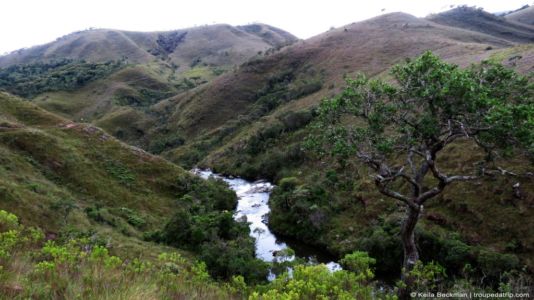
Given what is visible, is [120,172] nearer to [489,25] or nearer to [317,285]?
[317,285]

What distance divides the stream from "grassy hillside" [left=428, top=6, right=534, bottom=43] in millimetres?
153045

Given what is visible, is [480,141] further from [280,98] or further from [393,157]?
[280,98]

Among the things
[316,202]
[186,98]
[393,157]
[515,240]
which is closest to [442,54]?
[393,157]

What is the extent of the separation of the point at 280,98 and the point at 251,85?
78.3ft

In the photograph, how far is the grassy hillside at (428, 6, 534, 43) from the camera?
173250 millimetres

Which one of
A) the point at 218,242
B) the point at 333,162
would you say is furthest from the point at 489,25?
the point at 218,242

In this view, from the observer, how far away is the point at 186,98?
14562cm

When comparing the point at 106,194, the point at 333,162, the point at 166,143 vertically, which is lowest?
the point at 166,143

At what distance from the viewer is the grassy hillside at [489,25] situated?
173 meters

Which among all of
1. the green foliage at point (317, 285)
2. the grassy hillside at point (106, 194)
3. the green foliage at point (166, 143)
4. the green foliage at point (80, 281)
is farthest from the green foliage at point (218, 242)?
the green foliage at point (166, 143)

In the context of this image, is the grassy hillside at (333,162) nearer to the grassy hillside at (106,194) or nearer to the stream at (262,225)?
the stream at (262,225)

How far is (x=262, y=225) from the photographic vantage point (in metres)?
48.2

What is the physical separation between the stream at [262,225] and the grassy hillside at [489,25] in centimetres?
15304

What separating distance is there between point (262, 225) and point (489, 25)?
7305 inches
